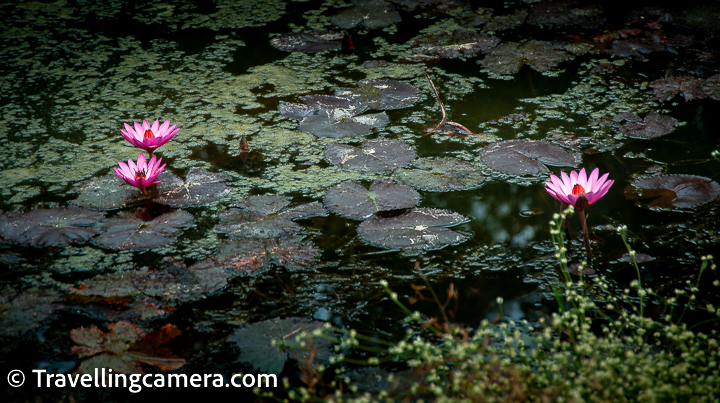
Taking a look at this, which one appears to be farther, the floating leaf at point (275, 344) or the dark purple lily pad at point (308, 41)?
the dark purple lily pad at point (308, 41)

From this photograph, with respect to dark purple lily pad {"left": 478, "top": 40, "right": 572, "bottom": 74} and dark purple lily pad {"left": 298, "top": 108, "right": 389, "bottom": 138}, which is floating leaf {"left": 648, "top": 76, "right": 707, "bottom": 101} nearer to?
dark purple lily pad {"left": 478, "top": 40, "right": 572, "bottom": 74}

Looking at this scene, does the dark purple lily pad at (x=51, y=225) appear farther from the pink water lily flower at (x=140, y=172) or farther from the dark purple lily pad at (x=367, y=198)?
the dark purple lily pad at (x=367, y=198)

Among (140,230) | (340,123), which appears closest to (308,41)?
(340,123)

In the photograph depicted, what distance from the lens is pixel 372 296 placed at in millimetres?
1692

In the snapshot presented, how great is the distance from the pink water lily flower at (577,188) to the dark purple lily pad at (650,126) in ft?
3.08

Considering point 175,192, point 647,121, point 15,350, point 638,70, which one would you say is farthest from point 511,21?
point 15,350

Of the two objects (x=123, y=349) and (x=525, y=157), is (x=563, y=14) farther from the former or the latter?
(x=123, y=349)

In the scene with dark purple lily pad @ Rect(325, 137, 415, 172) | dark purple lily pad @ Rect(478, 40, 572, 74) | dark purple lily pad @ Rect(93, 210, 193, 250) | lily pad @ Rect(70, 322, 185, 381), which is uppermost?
dark purple lily pad @ Rect(478, 40, 572, 74)

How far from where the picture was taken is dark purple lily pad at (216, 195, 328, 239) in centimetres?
195

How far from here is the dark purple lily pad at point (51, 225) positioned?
1.89 meters

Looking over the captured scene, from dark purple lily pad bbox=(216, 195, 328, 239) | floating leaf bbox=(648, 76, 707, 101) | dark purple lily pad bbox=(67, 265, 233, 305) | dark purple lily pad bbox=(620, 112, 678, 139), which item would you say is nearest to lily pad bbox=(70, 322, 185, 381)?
dark purple lily pad bbox=(67, 265, 233, 305)

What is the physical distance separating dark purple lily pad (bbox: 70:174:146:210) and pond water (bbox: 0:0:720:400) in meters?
0.01

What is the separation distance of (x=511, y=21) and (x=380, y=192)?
2.36 m
